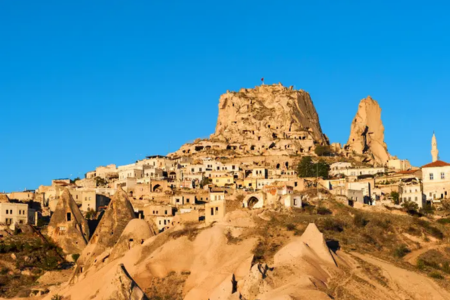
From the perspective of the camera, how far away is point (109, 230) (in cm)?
8412

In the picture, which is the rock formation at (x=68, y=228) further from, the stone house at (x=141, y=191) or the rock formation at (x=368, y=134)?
the rock formation at (x=368, y=134)

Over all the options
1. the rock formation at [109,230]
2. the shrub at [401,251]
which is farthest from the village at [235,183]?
the shrub at [401,251]

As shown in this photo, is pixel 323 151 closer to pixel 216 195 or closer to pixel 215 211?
pixel 216 195

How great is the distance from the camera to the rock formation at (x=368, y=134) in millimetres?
145500

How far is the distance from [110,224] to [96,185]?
3757cm

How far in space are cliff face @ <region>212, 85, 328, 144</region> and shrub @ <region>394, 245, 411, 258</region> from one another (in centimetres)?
6647

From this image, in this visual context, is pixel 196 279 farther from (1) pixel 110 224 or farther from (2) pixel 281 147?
(2) pixel 281 147

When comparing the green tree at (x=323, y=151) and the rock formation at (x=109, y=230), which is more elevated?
the green tree at (x=323, y=151)

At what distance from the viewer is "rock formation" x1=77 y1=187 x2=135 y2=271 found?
260ft

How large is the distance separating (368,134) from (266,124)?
53.1 feet

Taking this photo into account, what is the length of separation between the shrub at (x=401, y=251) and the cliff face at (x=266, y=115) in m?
66.5

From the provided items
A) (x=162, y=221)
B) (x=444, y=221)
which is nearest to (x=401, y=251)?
(x=444, y=221)

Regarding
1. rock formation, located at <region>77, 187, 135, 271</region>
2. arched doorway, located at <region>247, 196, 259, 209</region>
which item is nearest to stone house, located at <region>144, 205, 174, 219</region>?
rock formation, located at <region>77, 187, 135, 271</region>

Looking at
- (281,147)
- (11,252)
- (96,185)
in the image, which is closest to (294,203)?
(11,252)
